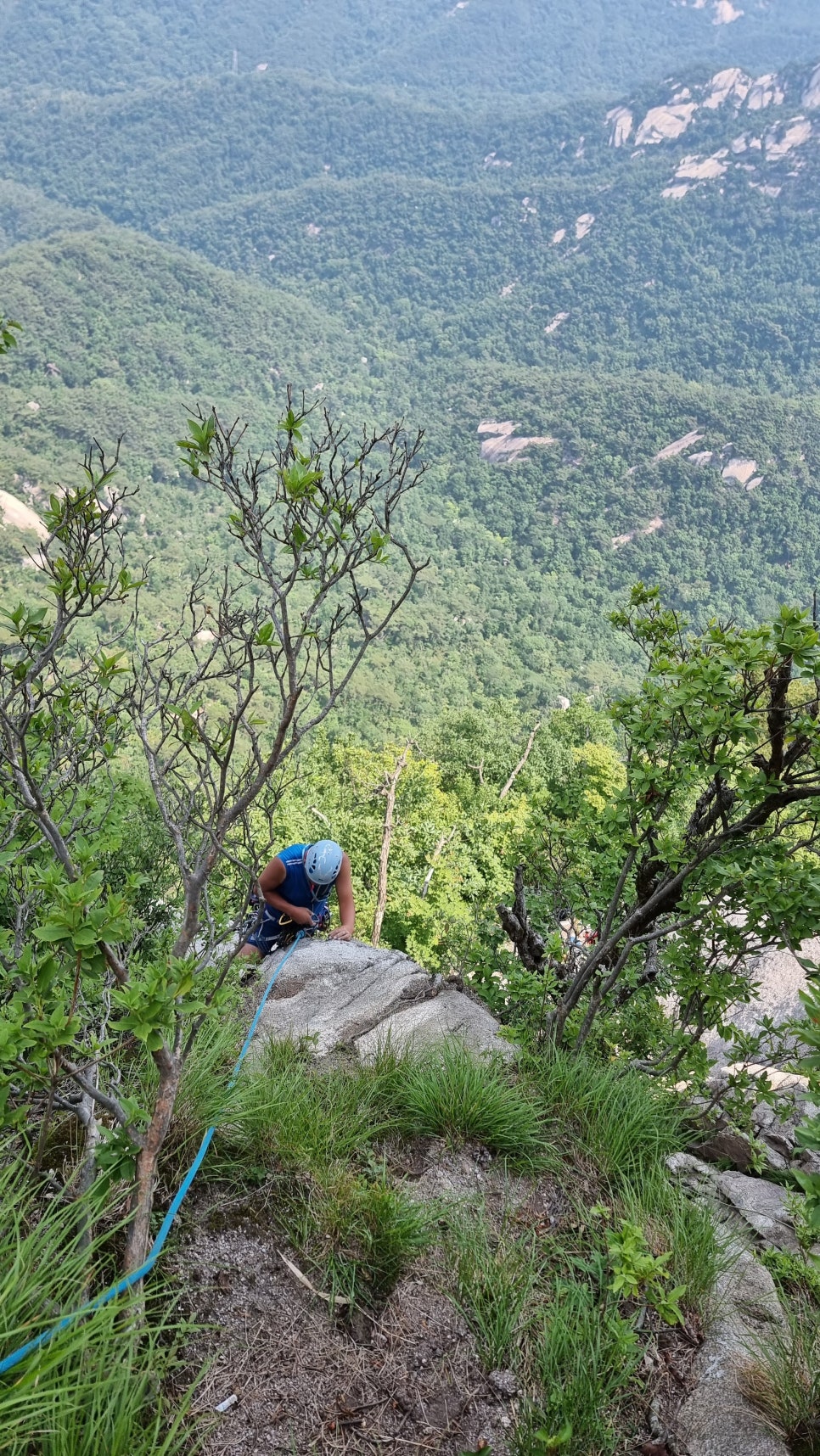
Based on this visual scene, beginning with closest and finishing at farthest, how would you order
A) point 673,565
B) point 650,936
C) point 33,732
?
point 33,732 < point 650,936 < point 673,565

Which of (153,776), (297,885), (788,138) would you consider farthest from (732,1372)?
(788,138)

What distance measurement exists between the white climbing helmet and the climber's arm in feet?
0.28

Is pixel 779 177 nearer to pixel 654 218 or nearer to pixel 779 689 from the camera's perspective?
pixel 654 218

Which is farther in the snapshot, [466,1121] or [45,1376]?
[466,1121]

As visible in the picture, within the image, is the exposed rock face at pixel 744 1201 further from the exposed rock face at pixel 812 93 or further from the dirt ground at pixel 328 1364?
the exposed rock face at pixel 812 93

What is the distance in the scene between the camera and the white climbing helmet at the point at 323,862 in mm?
5191

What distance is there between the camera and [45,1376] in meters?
1.55

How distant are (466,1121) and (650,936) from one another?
0.99 meters

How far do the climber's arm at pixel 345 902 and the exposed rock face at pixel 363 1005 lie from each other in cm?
26

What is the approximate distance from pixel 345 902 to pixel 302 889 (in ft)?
1.00

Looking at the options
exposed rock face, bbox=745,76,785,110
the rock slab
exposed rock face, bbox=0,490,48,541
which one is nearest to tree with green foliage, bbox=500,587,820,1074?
the rock slab

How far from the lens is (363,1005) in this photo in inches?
193

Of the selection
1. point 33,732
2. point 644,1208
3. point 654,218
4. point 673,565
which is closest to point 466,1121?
point 644,1208

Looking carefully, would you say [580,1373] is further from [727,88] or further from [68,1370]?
[727,88]
